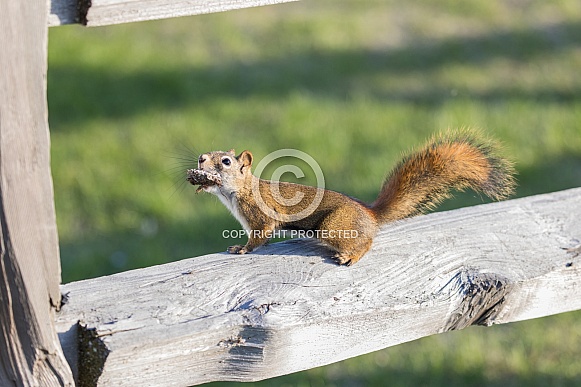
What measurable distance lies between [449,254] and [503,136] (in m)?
3.19

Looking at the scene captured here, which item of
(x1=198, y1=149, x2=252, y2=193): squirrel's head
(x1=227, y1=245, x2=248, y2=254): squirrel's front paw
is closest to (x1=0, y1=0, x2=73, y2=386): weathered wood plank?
(x1=227, y1=245, x2=248, y2=254): squirrel's front paw

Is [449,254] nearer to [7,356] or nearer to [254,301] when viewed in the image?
[254,301]

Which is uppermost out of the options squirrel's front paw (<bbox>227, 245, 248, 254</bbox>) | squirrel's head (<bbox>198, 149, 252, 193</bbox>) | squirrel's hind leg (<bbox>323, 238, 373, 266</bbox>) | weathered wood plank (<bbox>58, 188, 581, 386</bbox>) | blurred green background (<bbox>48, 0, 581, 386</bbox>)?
blurred green background (<bbox>48, 0, 581, 386</bbox>)

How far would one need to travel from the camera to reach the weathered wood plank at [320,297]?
1.60 meters

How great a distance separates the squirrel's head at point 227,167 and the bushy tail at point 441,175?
340 millimetres

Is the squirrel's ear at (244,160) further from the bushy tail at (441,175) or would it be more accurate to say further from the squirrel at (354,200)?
the bushy tail at (441,175)

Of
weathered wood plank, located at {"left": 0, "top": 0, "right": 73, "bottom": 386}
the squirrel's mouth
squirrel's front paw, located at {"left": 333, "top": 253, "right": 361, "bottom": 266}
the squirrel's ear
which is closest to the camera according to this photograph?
weathered wood plank, located at {"left": 0, "top": 0, "right": 73, "bottom": 386}

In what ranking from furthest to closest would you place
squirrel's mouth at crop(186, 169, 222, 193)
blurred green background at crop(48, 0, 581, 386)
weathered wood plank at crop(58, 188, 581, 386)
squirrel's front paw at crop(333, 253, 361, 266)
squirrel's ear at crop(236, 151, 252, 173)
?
blurred green background at crop(48, 0, 581, 386) < squirrel's ear at crop(236, 151, 252, 173) < squirrel's mouth at crop(186, 169, 222, 193) < squirrel's front paw at crop(333, 253, 361, 266) < weathered wood plank at crop(58, 188, 581, 386)

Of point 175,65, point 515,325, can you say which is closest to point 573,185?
point 515,325

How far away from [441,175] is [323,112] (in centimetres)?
319

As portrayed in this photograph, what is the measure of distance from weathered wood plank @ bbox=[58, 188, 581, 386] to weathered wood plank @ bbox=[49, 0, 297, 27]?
55 cm

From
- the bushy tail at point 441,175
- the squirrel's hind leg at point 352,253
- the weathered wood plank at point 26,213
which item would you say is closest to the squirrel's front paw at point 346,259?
the squirrel's hind leg at point 352,253

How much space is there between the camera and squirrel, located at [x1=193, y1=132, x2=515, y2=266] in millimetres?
1988

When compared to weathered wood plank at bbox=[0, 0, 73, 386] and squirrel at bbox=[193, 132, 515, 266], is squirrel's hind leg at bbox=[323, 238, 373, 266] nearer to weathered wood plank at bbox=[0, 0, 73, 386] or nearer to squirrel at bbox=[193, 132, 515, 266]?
squirrel at bbox=[193, 132, 515, 266]
